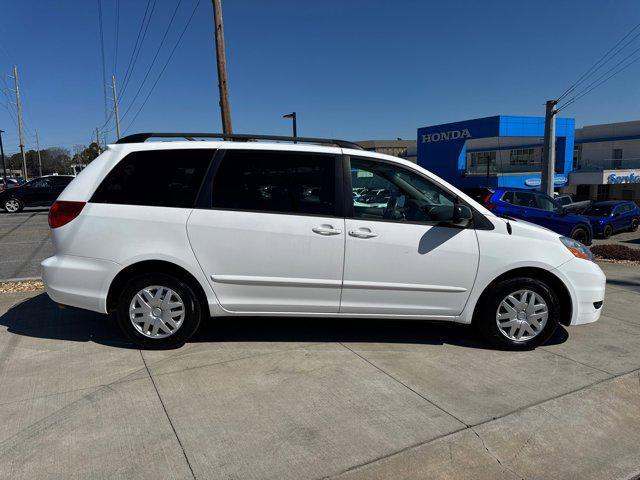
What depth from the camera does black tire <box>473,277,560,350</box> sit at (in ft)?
13.7

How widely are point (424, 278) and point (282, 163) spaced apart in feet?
5.21

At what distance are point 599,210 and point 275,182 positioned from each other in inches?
720

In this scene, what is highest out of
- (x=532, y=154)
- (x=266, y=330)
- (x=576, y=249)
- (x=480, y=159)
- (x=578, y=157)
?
(x=532, y=154)

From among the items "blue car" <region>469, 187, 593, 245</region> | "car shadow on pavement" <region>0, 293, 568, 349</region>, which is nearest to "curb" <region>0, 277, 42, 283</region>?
"car shadow on pavement" <region>0, 293, 568, 349</region>

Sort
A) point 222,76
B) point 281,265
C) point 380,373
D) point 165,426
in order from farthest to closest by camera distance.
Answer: point 222,76, point 281,265, point 380,373, point 165,426

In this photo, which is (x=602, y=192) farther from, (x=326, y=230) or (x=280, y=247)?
(x=280, y=247)

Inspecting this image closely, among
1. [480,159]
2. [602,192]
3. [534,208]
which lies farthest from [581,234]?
[480,159]

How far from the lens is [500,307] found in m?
4.22

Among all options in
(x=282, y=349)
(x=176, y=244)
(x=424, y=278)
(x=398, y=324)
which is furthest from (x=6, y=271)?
(x=424, y=278)

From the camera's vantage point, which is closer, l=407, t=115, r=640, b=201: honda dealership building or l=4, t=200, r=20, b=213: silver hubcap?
l=4, t=200, r=20, b=213: silver hubcap

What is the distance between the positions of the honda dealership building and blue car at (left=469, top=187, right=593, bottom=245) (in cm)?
1713

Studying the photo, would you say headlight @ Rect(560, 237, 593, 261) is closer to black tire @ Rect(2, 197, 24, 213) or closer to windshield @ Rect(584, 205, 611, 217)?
windshield @ Rect(584, 205, 611, 217)

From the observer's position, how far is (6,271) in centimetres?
773

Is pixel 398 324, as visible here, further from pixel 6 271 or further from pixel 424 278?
pixel 6 271
